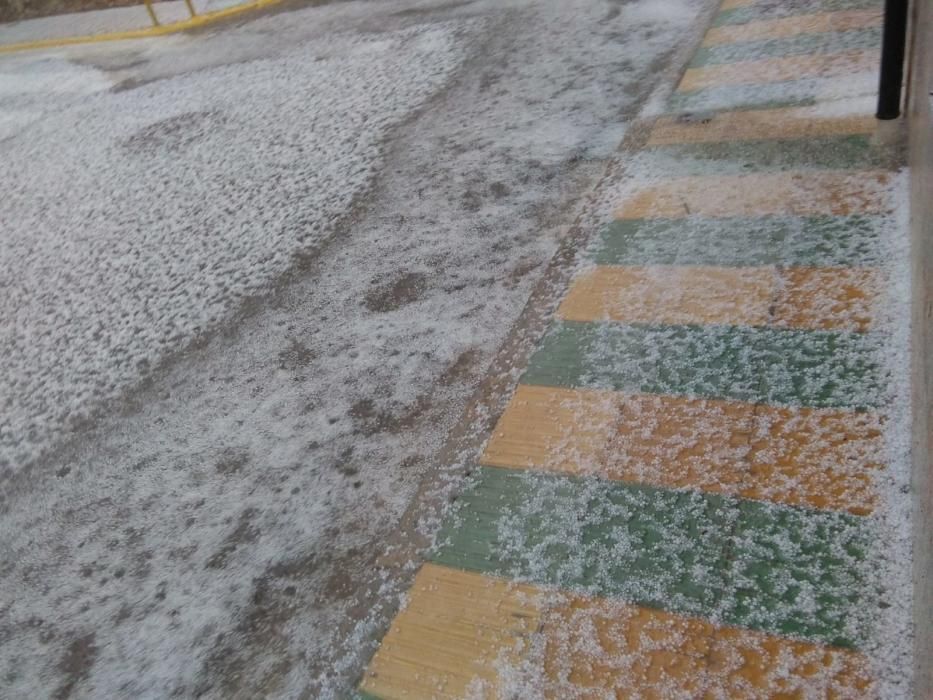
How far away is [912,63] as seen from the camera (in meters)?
2.79

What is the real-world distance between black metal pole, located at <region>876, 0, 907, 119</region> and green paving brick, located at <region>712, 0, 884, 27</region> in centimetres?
133

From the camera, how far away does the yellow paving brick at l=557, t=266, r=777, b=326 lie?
7.43ft

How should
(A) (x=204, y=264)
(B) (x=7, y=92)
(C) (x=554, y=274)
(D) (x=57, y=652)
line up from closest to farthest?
(D) (x=57, y=652) < (C) (x=554, y=274) < (A) (x=204, y=264) < (B) (x=7, y=92)

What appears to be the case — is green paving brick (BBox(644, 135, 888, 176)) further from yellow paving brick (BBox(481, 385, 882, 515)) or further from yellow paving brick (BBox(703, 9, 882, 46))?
yellow paving brick (BBox(481, 385, 882, 515))

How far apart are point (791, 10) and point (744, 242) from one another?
91.9 inches

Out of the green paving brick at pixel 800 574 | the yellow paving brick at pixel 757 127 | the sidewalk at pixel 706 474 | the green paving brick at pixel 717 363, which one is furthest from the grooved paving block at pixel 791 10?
the green paving brick at pixel 800 574

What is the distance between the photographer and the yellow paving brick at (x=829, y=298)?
211 cm

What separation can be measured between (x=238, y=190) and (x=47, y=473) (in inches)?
75.8

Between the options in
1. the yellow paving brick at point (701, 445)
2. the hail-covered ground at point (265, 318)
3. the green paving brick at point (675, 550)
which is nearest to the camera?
the green paving brick at point (675, 550)

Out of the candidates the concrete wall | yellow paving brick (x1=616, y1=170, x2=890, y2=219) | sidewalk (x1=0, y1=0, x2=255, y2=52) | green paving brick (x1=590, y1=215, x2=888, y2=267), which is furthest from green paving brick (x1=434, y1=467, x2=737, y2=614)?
sidewalk (x1=0, y1=0, x2=255, y2=52)

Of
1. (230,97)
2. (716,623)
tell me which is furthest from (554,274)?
(230,97)

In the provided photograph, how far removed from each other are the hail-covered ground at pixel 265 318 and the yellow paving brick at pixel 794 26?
0.32m

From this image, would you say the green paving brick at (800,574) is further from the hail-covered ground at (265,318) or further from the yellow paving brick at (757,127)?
the yellow paving brick at (757,127)

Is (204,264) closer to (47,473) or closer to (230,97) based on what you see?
(47,473)
